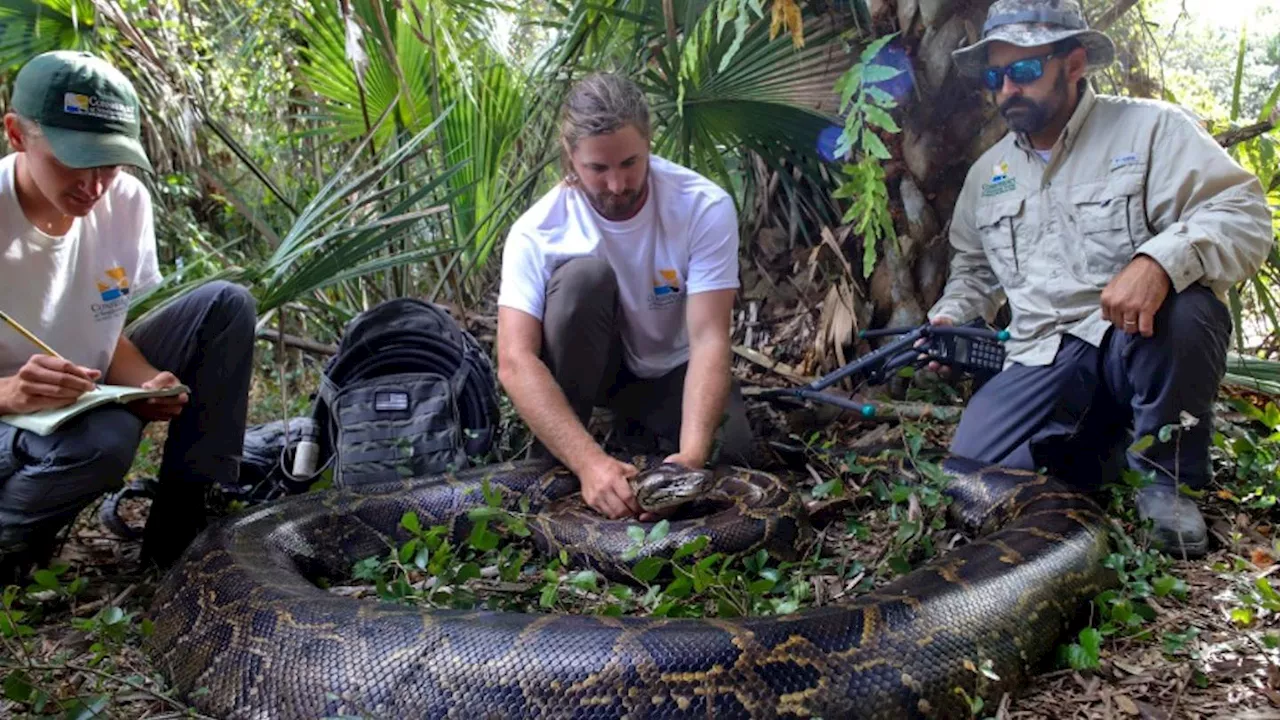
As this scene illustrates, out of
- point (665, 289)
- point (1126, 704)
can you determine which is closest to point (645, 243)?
point (665, 289)

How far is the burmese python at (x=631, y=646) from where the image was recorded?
8.67 ft

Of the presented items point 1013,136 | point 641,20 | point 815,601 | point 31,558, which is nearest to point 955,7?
point 1013,136

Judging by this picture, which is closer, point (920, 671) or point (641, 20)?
point (920, 671)

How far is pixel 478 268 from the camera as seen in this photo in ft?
22.7

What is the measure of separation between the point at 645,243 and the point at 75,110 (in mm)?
2504

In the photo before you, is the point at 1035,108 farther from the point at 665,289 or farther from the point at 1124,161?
the point at 665,289

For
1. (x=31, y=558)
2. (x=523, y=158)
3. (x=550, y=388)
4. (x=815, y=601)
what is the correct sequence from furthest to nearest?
1. (x=523, y=158)
2. (x=550, y=388)
3. (x=31, y=558)
4. (x=815, y=601)

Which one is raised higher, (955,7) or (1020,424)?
(955,7)

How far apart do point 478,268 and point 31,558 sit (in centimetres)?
354

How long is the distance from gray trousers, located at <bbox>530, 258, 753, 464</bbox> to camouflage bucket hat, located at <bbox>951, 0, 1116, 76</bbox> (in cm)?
216

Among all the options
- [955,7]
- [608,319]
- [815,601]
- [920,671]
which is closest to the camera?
[920,671]

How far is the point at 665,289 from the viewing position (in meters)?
4.90

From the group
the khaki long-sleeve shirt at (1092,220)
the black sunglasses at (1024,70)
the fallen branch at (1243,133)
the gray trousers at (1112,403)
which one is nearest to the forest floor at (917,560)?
the gray trousers at (1112,403)

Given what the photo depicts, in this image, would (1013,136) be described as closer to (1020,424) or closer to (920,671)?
(1020,424)
